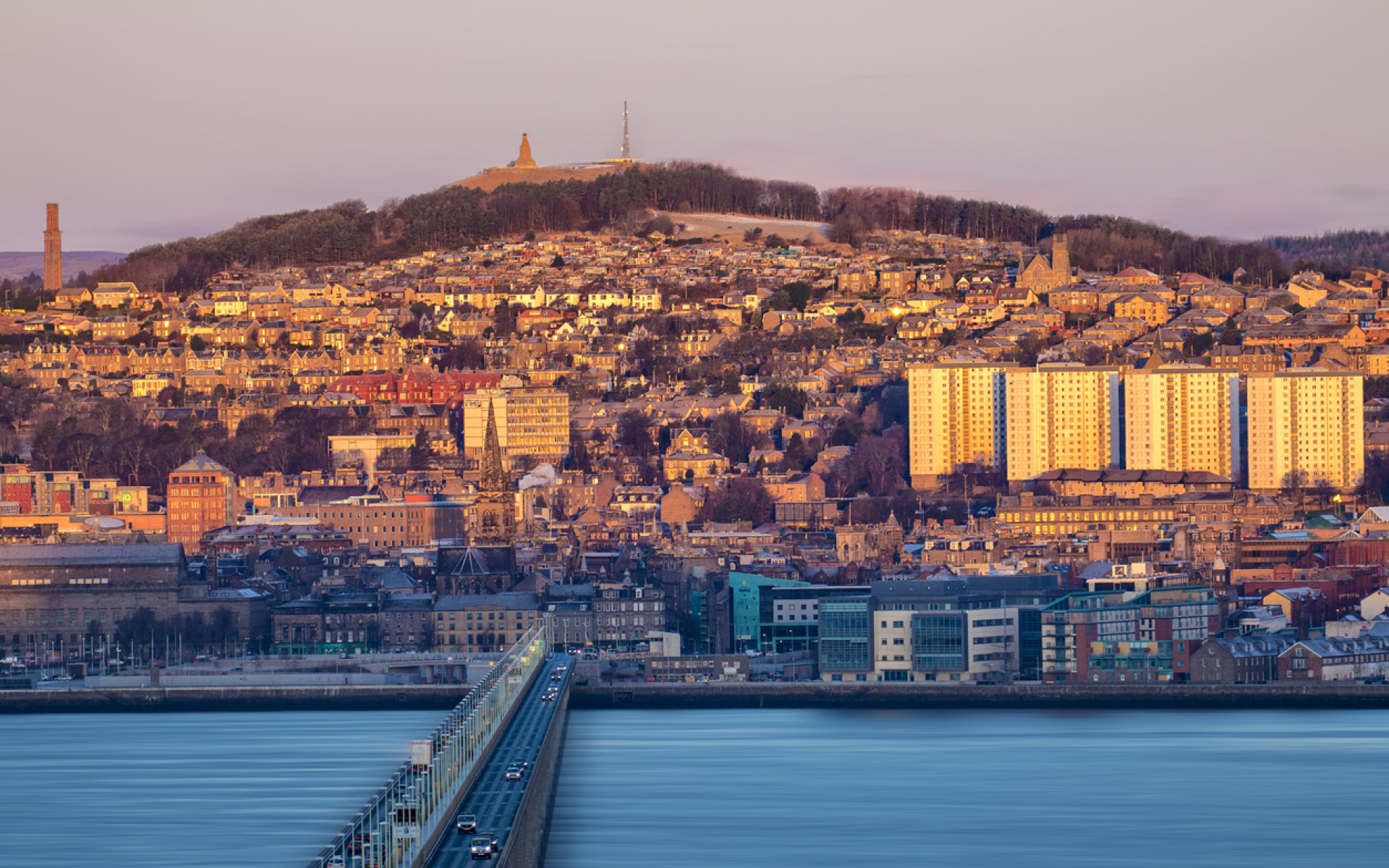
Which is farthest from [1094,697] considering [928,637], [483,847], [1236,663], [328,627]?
[483,847]

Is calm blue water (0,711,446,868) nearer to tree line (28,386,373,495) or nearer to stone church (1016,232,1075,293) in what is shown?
tree line (28,386,373,495)

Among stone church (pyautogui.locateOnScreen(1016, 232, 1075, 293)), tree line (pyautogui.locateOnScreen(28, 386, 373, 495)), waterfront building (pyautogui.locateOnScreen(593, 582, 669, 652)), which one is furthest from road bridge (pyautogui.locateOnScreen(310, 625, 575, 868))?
stone church (pyautogui.locateOnScreen(1016, 232, 1075, 293))

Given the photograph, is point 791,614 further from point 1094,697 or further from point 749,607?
point 1094,697

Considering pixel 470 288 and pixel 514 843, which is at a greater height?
pixel 470 288

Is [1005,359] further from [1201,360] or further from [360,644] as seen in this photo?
[360,644]

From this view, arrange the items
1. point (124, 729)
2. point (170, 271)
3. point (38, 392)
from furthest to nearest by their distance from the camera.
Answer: point (170, 271) < point (38, 392) < point (124, 729)

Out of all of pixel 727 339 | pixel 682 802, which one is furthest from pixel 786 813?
pixel 727 339
